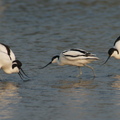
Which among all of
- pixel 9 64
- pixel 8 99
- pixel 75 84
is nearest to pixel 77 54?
pixel 75 84

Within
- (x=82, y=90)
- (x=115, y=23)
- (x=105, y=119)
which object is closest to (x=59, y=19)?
(x=115, y=23)

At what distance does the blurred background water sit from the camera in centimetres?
667

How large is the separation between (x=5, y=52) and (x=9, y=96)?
7.04 feet

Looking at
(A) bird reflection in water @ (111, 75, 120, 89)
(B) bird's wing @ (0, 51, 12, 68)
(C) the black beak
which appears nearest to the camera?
(A) bird reflection in water @ (111, 75, 120, 89)

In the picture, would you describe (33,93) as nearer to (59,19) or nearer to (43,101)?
(43,101)

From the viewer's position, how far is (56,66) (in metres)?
10.5

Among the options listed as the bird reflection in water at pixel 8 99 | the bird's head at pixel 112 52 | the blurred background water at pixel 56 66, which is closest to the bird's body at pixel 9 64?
the blurred background water at pixel 56 66

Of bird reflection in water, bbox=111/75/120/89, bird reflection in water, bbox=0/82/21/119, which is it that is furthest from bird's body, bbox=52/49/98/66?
bird reflection in water, bbox=0/82/21/119

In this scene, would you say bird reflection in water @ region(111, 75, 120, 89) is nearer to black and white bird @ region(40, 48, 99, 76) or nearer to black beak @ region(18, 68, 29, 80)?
black and white bird @ region(40, 48, 99, 76)

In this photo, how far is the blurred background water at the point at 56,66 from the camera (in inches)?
263

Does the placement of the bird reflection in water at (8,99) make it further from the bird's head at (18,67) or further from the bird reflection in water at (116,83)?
the bird reflection in water at (116,83)

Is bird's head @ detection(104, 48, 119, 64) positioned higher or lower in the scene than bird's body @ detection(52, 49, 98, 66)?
lower

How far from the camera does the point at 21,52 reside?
11594mm

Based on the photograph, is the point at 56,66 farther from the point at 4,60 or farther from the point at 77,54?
the point at 4,60
